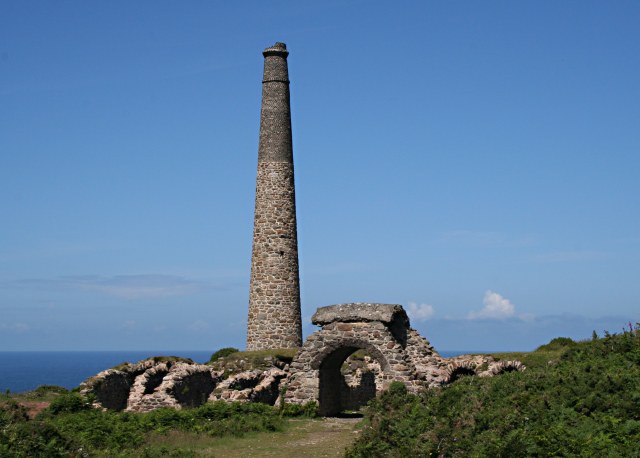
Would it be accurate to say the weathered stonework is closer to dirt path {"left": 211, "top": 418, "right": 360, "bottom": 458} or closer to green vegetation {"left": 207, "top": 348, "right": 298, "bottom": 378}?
green vegetation {"left": 207, "top": 348, "right": 298, "bottom": 378}

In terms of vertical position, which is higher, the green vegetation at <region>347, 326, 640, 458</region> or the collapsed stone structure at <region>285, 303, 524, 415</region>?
the collapsed stone structure at <region>285, 303, 524, 415</region>

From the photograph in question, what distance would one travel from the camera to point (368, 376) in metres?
39.2

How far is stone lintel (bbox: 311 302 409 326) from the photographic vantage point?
99.9ft

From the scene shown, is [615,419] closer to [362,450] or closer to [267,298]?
[362,450]

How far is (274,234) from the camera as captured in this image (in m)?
41.8

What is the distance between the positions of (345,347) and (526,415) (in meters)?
12.4

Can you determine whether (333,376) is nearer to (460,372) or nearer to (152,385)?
(460,372)

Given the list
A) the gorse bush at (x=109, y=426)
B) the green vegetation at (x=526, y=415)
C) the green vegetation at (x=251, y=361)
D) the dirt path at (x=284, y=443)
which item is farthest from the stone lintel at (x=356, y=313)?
the green vegetation at (x=251, y=361)

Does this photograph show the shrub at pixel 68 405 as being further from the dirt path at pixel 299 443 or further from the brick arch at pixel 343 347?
the brick arch at pixel 343 347

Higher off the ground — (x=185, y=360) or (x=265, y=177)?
(x=265, y=177)

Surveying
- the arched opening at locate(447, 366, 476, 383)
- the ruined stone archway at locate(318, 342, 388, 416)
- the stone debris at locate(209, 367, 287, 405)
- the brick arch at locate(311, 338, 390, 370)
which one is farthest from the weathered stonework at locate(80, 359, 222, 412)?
the arched opening at locate(447, 366, 476, 383)

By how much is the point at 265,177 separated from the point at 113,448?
21.2m

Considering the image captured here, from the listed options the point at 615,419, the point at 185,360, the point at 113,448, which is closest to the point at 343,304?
the point at 185,360

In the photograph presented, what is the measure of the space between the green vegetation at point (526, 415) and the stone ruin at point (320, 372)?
19.6 ft
